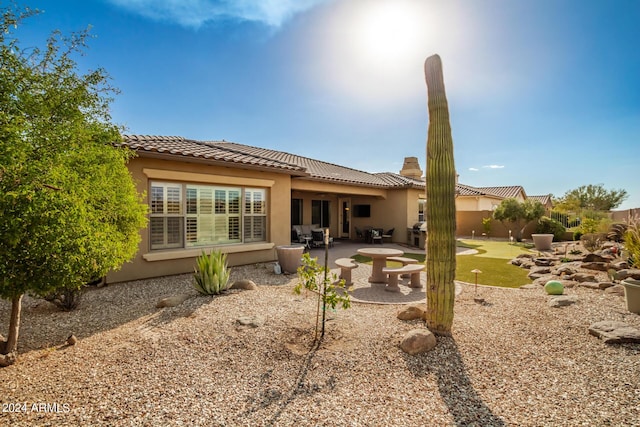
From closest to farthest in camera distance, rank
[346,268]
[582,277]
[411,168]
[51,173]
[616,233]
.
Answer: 1. [51,173]
2. [582,277]
3. [346,268]
4. [616,233]
5. [411,168]

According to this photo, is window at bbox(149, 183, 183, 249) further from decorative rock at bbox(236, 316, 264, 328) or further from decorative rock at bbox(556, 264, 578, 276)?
decorative rock at bbox(556, 264, 578, 276)

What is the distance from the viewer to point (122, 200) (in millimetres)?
4887

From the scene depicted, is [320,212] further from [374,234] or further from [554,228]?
[554,228]

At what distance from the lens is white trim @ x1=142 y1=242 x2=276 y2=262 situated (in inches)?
336

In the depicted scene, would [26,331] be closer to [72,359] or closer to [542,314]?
[72,359]

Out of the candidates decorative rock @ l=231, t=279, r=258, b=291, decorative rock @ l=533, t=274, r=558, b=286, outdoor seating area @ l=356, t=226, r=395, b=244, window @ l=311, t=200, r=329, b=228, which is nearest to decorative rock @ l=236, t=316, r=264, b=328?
decorative rock @ l=231, t=279, r=258, b=291

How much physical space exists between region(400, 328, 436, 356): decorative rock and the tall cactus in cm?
43

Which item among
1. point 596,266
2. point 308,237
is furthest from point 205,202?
point 596,266

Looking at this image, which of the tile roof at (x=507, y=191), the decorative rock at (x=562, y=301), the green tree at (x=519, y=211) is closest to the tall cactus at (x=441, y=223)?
the decorative rock at (x=562, y=301)

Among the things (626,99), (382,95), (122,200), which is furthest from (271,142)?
(626,99)

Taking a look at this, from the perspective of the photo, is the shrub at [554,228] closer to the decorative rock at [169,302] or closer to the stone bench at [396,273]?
the stone bench at [396,273]

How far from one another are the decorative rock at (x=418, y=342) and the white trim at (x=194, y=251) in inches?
269

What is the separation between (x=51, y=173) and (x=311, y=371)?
150 inches

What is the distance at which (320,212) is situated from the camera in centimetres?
1939
